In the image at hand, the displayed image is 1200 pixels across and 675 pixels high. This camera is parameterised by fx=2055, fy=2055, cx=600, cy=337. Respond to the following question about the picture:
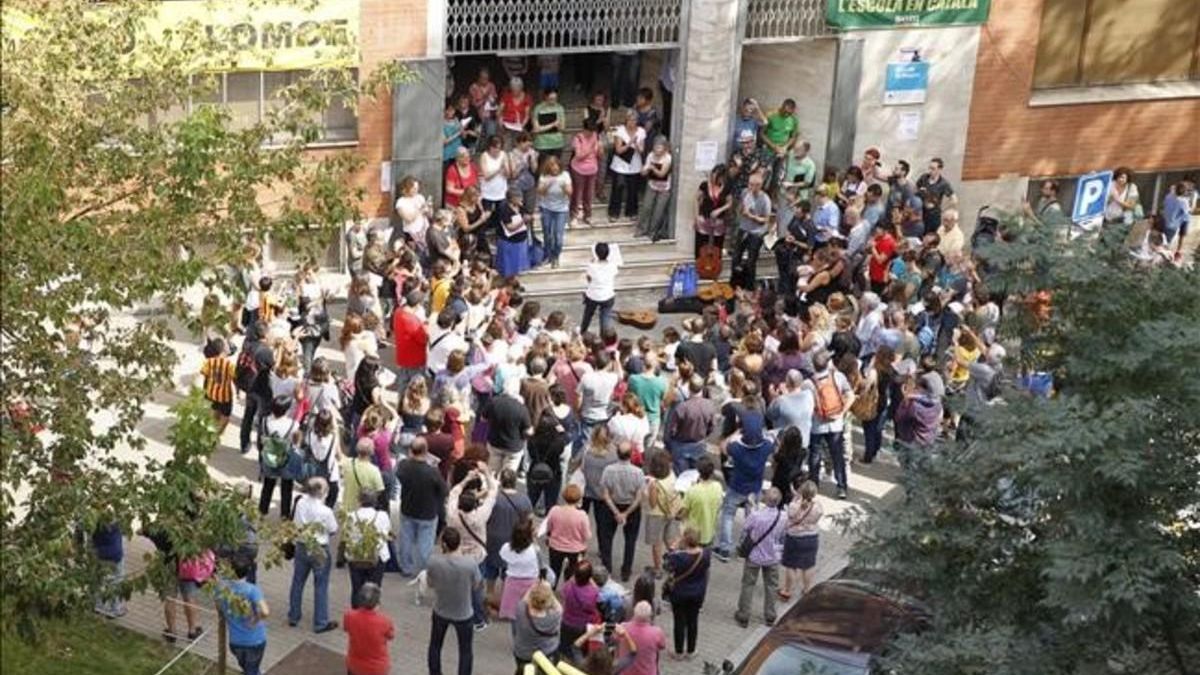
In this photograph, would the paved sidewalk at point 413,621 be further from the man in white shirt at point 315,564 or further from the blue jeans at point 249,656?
the blue jeans at point 249,656

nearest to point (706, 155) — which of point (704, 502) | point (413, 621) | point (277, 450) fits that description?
point (704, 502)

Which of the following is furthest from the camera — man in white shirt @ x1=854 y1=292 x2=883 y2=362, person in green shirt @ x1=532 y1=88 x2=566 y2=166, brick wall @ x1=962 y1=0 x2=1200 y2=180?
brick wall @ x1=962 y1=0 x2=1200 y2=180

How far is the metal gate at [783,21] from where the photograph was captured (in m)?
25.9

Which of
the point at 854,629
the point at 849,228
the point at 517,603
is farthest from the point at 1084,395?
the point at 849,228

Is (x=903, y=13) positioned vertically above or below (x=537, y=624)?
above

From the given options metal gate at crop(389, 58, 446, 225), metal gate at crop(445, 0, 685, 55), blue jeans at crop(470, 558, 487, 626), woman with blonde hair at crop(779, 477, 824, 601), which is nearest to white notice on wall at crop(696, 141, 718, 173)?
metal gate at crop(445, 0, 685, 55)

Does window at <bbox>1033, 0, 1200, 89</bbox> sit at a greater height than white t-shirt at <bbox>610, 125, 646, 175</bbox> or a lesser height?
greater

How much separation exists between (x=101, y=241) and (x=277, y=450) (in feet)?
18.9

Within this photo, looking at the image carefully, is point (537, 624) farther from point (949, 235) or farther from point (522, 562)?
point (949, 235)

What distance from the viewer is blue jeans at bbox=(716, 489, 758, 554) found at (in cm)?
1895

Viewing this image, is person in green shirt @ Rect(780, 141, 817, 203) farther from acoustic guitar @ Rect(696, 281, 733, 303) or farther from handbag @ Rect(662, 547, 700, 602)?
handbag @ Rect(662, 547, 700, 602)

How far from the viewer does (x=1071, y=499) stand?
1188cm

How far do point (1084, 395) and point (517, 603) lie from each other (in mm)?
5906

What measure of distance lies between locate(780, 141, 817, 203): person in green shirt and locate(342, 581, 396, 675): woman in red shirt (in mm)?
11950
